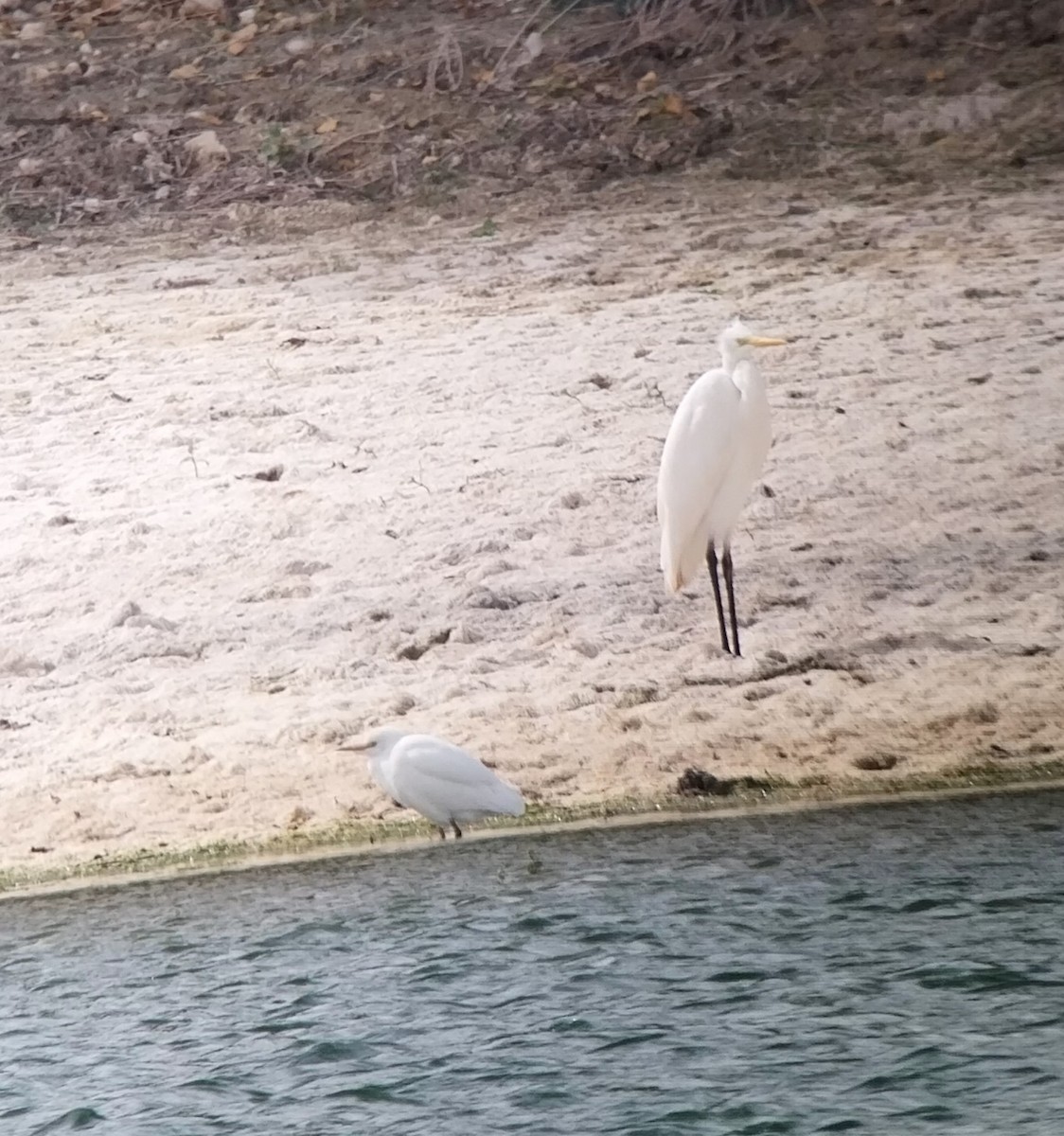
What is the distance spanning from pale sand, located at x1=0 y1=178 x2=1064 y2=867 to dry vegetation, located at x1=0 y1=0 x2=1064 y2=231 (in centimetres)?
85

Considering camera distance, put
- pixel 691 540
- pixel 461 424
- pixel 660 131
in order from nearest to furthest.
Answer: pixel 691 540, pixel 461 424, pixel 660 131

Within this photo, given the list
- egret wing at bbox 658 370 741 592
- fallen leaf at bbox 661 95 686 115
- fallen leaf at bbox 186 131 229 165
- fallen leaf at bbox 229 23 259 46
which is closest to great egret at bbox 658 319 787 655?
egret wing at bbox 658 370 741 592

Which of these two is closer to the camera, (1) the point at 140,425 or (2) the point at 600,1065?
(2) the point at 600,1065

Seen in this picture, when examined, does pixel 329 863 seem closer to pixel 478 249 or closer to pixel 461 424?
pixel 461 424

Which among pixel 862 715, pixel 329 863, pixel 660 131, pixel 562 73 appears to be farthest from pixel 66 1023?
pixel 562 73

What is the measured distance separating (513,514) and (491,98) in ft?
16.2

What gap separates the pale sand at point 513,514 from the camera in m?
5.26

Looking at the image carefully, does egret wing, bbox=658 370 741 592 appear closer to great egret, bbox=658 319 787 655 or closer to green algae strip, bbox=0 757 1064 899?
great egret, bbox=658 319 787 655

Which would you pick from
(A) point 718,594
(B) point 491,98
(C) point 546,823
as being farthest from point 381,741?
(B) point 491,98

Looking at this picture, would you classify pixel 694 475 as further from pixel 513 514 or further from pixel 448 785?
pixel 448 785

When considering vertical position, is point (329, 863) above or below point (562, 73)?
below

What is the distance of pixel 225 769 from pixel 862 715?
160 centimetres

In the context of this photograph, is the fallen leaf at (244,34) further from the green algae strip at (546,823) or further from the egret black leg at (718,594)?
the green algae strip at (546,823)

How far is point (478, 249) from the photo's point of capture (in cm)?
920
